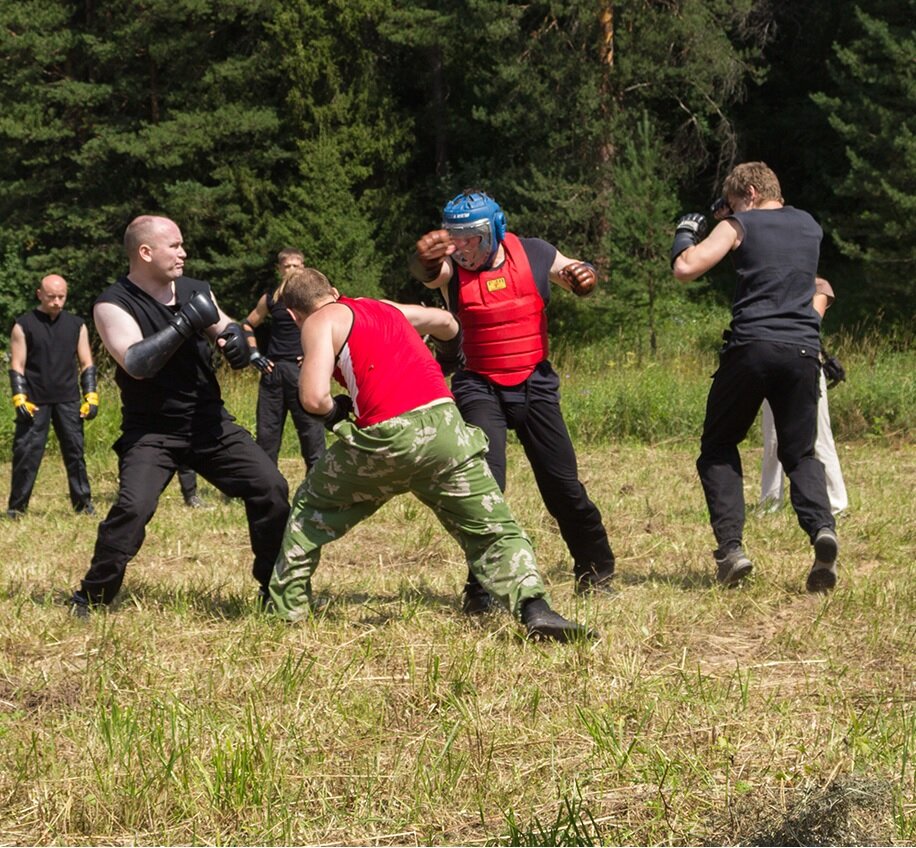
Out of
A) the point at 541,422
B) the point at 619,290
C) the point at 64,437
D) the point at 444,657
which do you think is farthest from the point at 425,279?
the point at 619,290

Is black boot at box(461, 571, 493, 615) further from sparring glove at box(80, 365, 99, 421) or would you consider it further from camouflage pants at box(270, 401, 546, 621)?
sparring glove at box(80, 365, 99, 421)

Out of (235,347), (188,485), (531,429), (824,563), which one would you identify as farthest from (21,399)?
(824,563)

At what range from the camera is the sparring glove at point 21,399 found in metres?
9.94

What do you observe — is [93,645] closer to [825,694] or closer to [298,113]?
[825,694]

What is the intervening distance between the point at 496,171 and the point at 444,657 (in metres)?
24.1

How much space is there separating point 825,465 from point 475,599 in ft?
11.0

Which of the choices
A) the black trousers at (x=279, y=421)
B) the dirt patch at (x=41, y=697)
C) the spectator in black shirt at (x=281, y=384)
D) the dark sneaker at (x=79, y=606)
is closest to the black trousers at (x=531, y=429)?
the dark sneaker at (x=79, y=606)

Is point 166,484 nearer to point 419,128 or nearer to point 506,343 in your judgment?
point 506,343

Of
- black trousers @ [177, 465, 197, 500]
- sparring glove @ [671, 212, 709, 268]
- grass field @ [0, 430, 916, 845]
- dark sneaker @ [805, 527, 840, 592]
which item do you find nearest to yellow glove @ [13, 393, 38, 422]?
black trousers @ [177, 465, 197, 500]

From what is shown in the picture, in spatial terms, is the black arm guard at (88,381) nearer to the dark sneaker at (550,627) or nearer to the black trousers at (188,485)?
the black trousers at (188,485)

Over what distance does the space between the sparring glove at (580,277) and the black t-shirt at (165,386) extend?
161 centimetres

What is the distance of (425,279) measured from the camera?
5.78 m

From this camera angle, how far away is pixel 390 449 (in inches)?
208

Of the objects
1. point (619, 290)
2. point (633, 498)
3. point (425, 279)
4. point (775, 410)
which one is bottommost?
point (619, 290)
